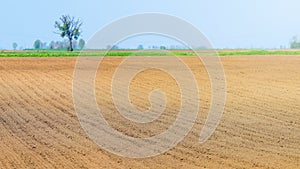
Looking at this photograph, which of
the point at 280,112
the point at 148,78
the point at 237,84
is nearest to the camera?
the point at 280,112

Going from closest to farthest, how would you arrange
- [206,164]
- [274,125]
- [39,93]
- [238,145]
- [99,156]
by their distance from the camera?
1. [206,164]
2. [99,156]
3. [238,145]
4. [274,125]
5. [39,93]

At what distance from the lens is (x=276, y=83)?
795 inches

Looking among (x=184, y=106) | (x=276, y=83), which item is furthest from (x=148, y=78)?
(x=184, y=106)

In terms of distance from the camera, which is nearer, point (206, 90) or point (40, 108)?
point (40, 108)

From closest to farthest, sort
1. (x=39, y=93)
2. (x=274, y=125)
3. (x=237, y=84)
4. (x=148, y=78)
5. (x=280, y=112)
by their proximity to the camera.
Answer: (x=274, y=125) → (x=280, y=112) → (x=39, y=93) → (x=237, y=84) → (x=148, y=78)

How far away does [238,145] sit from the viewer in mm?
8523

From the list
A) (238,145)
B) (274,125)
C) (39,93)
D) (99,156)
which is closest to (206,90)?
(39,93)

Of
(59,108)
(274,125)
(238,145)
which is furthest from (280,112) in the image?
(59,108)

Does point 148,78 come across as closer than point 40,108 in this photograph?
No

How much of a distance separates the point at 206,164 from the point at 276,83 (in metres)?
13.7

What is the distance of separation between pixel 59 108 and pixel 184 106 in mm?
3226

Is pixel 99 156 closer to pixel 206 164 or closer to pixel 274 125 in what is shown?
pixel 206 164

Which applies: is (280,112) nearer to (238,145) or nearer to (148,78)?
(238,145)

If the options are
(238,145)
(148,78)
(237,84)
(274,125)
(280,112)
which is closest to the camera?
(238,145)
